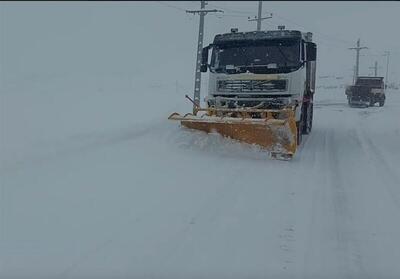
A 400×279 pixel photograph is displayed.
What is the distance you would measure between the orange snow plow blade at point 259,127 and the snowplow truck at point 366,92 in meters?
17.6

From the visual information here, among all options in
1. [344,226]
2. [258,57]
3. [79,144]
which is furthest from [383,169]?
[79,144]

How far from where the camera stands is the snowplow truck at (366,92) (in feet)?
83.4

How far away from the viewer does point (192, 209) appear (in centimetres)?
537

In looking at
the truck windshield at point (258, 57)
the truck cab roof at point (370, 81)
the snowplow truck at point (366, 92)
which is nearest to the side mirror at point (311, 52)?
the truck windshield at point (258, 57)

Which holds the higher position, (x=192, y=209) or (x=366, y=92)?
(x=366, y=92)

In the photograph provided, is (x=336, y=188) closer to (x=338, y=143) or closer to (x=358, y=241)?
(x=358, y=241)

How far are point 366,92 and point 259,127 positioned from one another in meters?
18.6

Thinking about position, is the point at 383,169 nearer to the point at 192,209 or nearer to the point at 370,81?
the point at 192,209

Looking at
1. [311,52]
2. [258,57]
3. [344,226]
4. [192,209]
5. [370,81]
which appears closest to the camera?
[344,226]

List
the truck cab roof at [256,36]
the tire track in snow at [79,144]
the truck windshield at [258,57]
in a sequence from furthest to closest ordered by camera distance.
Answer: the truck cab roof at [256,36] < the truck windshield at [258,57] < the tire track in snow at [79,144]

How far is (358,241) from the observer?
14.7 feet

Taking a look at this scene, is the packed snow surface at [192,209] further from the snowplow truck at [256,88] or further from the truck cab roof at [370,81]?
the truck cab roof at [370,81]

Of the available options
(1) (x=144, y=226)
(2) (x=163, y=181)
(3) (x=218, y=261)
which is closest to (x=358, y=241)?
(3) (x=218, y=261)

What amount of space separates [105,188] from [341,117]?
47.6ft
